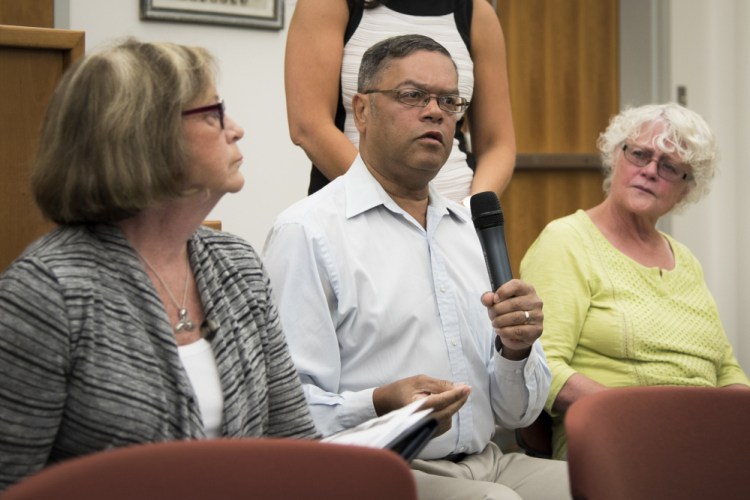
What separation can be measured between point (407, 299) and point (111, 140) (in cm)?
84

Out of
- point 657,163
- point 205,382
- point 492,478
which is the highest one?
point 657,163

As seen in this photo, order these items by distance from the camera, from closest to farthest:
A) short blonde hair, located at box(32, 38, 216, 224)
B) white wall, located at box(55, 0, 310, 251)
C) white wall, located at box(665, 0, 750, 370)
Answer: short blonde hair, located at box(32, 38, 216, 224) → white wall, located at box(55, 0, 310, 251) → white wall, located at box(665, 0, 750, 370)

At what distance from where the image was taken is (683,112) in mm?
2957

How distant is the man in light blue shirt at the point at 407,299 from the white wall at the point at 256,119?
146cm

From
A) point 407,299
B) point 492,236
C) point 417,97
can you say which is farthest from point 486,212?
point 417,97

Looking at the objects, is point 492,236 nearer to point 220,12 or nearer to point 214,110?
point 214,110

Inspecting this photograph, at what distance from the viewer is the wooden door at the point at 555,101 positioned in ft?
15.3

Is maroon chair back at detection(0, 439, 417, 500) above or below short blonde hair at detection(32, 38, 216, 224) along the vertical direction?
below

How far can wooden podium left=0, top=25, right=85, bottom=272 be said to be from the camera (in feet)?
6.18

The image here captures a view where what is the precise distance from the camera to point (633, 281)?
277cm

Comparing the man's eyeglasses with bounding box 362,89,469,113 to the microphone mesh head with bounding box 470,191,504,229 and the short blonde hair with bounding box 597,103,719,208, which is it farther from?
the short blonde hair with bounding box 597,103,719,208

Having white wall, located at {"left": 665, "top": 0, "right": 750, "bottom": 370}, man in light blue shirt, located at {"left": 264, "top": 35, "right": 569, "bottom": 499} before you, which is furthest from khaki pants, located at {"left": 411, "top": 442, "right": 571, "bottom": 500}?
white wall, located at {"left": 665, "top": 0, "right": 750, "bottom": 370}

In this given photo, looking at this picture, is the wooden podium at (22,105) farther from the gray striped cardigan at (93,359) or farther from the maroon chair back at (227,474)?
the maroon chair back at (227,474)

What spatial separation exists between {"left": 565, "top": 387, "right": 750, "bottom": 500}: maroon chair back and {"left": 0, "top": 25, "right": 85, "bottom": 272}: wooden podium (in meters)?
1.03
